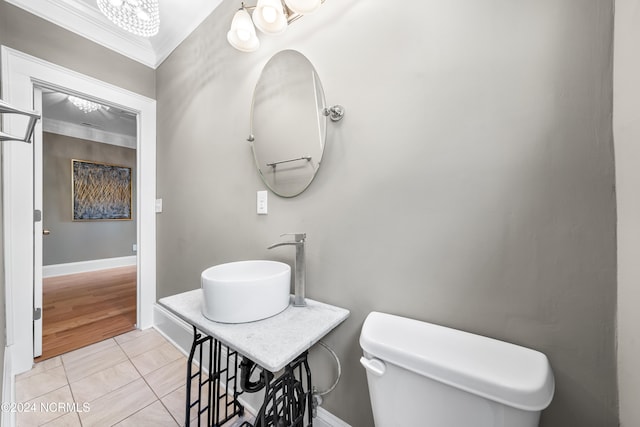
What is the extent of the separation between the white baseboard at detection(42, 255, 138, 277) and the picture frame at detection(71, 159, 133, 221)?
706mm

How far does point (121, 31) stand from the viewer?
1810 mm

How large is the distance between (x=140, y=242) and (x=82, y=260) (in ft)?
9.77

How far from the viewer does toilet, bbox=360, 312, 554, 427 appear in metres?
0.48

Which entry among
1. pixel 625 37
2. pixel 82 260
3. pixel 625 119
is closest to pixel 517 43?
pixel 625 37

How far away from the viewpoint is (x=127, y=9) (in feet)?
3.88

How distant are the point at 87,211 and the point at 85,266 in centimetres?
89

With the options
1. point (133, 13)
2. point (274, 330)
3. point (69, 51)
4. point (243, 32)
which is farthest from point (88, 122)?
point (274, 330)

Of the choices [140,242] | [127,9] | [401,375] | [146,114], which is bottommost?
[401,375]

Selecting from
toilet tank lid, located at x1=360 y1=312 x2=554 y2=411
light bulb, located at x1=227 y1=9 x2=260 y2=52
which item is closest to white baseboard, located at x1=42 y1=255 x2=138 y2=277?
light bulb, located at x1=227 y1=9 x2=260 y2=52

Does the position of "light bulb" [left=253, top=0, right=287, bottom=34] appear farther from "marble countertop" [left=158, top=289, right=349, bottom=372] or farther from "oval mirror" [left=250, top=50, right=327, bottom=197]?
"marble countertop" [left=158, top=289, right=349, bottom=372]

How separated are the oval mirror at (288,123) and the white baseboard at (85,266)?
441cm

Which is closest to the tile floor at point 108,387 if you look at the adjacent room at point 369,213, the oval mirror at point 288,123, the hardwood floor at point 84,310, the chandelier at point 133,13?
the adjacent room at point 369,213

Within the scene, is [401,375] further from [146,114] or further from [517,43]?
[146,114]

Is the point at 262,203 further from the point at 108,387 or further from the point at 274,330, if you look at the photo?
the point at 108,387
